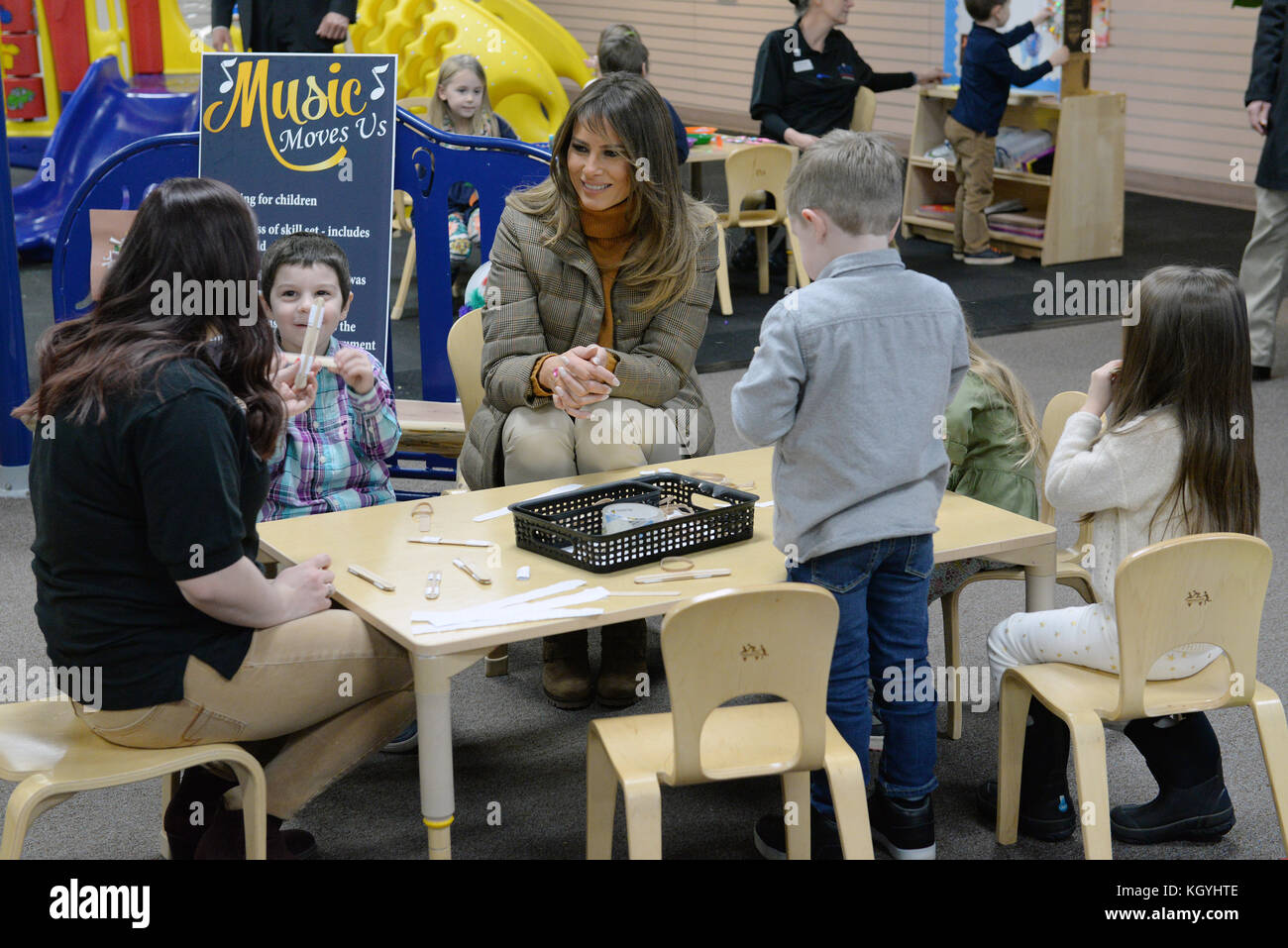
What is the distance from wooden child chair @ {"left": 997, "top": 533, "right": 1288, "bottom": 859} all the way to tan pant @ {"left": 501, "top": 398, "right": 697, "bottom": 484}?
1.07m

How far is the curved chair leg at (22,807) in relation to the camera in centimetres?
218

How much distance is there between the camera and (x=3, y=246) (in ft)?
16.2

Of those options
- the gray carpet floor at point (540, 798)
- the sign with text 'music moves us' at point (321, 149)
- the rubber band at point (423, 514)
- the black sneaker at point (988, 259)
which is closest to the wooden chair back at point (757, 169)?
the black sneaker at point (988, 259)

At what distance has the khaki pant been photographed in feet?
19.1

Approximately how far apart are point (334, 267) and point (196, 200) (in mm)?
1046

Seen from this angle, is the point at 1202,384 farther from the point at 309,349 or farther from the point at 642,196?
the point at 309,349

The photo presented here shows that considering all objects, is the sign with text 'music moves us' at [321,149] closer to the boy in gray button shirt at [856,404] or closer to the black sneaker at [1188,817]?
the boy in gray button shirt at [856,404]

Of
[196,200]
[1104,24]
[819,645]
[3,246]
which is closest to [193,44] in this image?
[3,246]

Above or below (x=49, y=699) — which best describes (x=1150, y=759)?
below

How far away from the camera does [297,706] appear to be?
2465 millimetres

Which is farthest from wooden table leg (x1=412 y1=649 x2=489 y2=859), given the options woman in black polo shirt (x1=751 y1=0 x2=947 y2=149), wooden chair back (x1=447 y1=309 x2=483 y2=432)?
woman in black polo shirt (x1=751 y1=0 x2=947 y2=149)

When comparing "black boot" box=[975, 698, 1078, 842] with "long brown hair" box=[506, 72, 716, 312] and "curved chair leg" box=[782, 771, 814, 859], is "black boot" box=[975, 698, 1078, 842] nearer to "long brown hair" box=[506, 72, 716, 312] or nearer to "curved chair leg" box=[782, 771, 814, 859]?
"curved chair leg" box=[782, 771, 814, 859]

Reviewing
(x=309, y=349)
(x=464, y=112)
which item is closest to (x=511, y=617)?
(x=309, y=349)
